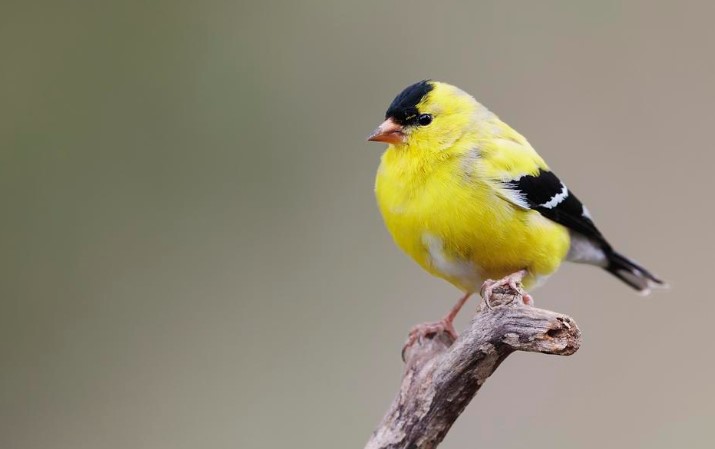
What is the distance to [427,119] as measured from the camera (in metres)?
2.33

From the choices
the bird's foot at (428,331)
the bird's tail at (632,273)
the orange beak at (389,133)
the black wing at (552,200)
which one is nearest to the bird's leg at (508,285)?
the black wing at (552,200)

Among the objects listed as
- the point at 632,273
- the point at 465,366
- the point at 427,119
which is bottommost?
the point at 465,366

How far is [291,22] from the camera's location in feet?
13.6

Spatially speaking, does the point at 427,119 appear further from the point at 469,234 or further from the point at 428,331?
the point at 428,331

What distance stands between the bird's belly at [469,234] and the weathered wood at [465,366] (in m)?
0.28

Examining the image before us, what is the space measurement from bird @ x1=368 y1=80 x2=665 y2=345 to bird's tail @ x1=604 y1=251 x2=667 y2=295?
474 mm

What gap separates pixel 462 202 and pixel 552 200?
356 mm

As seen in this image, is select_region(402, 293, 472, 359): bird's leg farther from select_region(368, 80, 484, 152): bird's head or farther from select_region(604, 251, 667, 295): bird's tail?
select_region(604, 251, 667, 295): bird's tail

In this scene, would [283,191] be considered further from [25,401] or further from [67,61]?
[25,401]

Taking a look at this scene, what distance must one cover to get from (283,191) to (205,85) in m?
0.64

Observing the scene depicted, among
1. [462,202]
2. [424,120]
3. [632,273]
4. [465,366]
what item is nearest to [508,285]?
[465,366]

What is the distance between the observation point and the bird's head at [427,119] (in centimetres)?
229

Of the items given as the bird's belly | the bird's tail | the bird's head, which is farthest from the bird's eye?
the bird's tail

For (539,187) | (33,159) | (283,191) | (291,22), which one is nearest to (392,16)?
(291,22)
